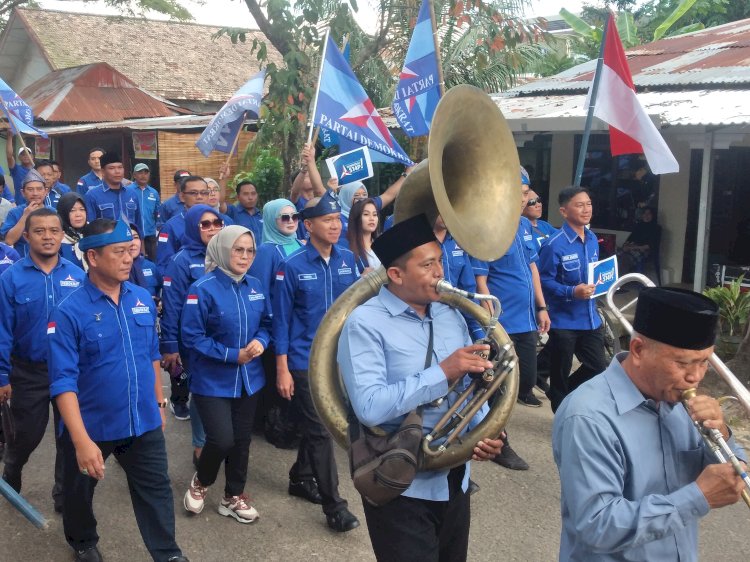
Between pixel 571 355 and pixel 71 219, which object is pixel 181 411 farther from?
pixel 571 355

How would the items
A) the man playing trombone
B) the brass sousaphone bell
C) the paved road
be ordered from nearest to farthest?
the man playing trombone
the brass sousaphone bell
the paved road

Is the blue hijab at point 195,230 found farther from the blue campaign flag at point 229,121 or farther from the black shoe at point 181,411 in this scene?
the blue campaign flag at point 229,121

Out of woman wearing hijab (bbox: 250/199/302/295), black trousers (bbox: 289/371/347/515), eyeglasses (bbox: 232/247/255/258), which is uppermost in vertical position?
eyeglasses (bbox: 232/247/255/258)

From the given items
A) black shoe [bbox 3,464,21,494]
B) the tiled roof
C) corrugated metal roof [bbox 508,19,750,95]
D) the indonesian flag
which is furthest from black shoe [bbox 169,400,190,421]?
the tiled roof

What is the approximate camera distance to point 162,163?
15.8m

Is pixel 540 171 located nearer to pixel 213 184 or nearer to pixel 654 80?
pixel 654 80

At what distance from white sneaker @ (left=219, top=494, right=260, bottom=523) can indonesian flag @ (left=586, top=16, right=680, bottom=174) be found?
418 centimetres

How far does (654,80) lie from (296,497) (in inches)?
305

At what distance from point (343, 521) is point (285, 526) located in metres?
0.37

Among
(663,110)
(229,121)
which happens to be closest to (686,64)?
(663,110)

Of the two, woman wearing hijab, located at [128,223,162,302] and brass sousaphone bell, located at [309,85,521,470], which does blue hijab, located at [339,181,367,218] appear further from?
brass sousaphone bell, located at [309,85,521,470]

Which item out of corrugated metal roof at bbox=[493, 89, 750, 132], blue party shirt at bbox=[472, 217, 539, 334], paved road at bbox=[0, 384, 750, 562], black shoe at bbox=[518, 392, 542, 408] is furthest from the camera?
corrugated metal roof at bbox=[493, 89, 750, 132]

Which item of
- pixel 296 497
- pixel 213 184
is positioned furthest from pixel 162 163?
pixel 296 497

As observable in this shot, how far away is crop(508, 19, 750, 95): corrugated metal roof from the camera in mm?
9773
